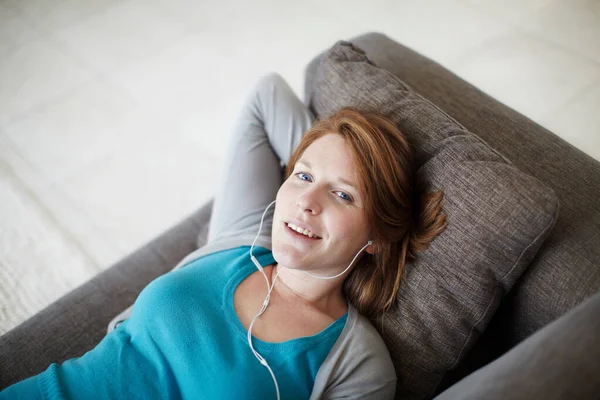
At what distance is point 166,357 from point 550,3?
9.81ft

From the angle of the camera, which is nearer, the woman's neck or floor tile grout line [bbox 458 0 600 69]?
the woman's neck

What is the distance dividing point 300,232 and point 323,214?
0.07m

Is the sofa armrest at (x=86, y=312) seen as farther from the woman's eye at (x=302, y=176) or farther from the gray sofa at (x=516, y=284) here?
the woman's eye at (x=302, y=176)

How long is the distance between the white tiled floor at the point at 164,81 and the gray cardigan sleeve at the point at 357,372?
1236 millimetres

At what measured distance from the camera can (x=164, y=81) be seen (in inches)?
108

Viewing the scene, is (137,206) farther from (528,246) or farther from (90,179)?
(528,246)

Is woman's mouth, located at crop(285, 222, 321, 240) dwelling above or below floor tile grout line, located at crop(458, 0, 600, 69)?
below

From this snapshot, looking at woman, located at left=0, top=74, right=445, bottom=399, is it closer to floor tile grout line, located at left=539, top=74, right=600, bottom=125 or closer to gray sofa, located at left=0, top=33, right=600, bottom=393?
gray sofa, located at left=0, top=33, right=600, bottom=393

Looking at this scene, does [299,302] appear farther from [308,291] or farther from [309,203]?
[309,203]

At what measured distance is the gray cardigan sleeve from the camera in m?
1.16

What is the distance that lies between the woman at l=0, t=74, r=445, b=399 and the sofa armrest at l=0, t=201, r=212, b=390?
167 mm

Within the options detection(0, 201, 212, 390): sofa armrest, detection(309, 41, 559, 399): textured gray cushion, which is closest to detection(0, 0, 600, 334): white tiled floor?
detection(0, 201, 212, 390): sofa armrest

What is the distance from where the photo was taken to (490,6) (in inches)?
120

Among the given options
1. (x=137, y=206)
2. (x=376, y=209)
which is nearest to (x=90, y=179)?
(x=137, y=206)
